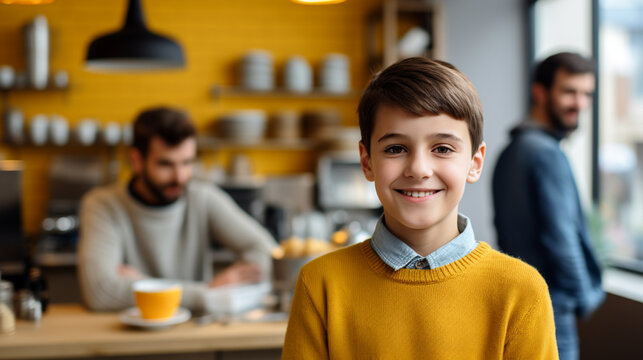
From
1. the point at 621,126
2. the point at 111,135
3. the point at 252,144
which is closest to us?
the point at 621,126

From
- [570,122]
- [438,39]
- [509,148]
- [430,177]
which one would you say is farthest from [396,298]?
[438,39]

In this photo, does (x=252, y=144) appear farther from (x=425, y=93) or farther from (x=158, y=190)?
(x=425, y=93)

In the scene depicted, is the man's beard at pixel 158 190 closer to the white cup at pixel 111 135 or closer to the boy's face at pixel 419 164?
the boy's face at pixel 419 164

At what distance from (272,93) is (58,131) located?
5.69ft

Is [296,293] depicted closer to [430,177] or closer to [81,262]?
[430,177]

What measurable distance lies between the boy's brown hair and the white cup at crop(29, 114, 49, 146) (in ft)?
14.0

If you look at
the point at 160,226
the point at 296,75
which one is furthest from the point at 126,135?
the point at 160,226

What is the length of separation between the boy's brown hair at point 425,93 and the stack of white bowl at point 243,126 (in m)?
3.92

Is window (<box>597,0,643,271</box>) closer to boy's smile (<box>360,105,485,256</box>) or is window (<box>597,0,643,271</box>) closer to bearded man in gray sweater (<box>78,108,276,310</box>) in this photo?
bearded man in gray sweater (<box>78,108,276,310</box>)

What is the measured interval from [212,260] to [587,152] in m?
2.64

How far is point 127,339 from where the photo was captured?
1735 millimetres

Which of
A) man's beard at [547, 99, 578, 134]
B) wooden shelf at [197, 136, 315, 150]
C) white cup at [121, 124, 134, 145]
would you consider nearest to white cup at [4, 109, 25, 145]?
white cup at [121, 124, 134, 145]

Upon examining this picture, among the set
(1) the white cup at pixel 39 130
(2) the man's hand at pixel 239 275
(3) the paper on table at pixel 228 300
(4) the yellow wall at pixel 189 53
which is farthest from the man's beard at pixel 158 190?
(4) the yellow wall at pixel 189 53

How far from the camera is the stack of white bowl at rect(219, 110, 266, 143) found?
15.8ft
